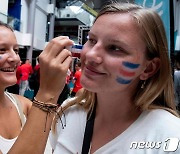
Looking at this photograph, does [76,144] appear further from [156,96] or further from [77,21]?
[77,21]

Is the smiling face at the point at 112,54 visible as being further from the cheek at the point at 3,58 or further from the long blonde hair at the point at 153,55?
the cheek at the point at 3,58

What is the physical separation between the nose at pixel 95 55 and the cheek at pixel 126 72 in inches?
3.2

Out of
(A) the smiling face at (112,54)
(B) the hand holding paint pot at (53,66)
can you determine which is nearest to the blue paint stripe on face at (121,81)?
(A) the smiling face at (112,54)

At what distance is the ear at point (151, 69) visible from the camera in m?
0.99

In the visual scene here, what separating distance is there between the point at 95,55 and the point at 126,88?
194mm

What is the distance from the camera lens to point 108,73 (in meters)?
0.93

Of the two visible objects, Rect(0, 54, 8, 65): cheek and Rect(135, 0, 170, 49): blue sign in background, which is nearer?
Rect(0, 54, 8, 65): cheek

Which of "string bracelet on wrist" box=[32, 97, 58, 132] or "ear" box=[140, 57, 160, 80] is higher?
"ear" box=[140, 57, 160, 80]

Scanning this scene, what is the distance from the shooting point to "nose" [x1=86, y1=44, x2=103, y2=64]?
2.98ft

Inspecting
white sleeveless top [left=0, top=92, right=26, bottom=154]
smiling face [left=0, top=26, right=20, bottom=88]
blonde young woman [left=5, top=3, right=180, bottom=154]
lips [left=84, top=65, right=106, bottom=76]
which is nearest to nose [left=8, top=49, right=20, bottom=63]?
smiling face [left=0, top=26, right=20, bottom=88]

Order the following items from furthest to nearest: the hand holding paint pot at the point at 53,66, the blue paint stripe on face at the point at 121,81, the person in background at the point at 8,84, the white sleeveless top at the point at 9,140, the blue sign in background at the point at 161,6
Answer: the blue sign in background at the point at 161,6
the person in background at the point at 8,84
the white sleeveless top at the point at 9,140
the blue paint stripe on face at the point at 121,81
the hand holding paint pot at the point at 53,66

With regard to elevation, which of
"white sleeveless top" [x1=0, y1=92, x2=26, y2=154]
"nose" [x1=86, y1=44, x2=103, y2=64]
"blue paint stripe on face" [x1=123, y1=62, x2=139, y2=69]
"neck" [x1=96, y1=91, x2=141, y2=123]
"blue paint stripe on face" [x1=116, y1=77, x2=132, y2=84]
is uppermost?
"nose" [x1=86, y1=44, x2=103, y2=64]

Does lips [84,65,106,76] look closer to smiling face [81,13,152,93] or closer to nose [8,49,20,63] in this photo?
smiling face [81,13,152,93]

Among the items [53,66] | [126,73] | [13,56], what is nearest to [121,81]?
[126,73]
